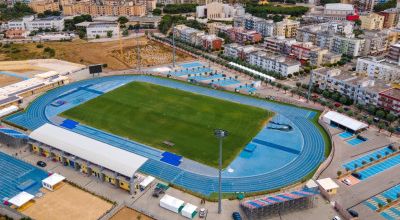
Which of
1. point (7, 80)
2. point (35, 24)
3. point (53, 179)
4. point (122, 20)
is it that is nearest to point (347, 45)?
point (122, 20)

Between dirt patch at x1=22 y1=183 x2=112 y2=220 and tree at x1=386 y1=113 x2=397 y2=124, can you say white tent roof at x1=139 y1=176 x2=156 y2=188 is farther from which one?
tree at x1=386 y1=113 x2=397 y2=124

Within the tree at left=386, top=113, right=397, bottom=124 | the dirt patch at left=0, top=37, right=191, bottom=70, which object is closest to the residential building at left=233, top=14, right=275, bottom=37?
the dirt patch at left=0, top=37, right=191, bottom=70

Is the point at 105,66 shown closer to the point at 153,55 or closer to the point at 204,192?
the point at 153,55

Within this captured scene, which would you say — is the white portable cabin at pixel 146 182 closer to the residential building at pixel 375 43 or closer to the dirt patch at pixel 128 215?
the dirt patch at pixel 128 215

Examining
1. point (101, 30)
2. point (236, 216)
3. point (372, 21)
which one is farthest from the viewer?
point (372, 21)

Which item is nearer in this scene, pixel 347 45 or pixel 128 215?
pixel 128 215

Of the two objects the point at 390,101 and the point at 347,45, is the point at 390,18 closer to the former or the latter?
the point at 347,45
